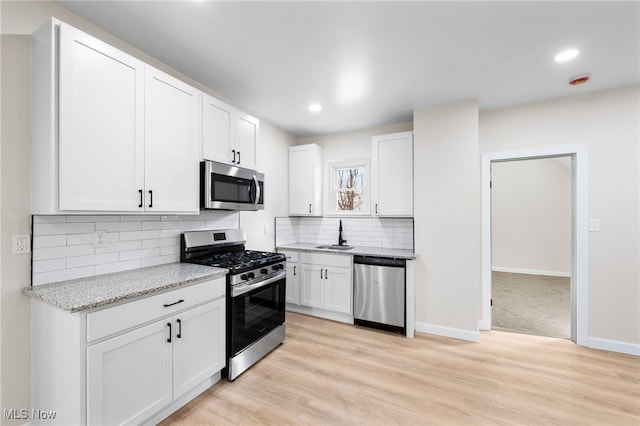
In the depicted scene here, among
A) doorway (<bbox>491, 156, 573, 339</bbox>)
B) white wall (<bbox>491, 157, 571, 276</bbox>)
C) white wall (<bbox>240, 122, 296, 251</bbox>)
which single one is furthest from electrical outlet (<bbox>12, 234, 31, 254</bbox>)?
white wall (<bbox>491, 157, 571, 276</bbox>)

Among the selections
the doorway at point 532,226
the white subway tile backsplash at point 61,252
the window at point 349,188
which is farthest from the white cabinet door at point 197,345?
the doorway at point 532,226

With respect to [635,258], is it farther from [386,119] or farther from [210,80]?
[210,80]

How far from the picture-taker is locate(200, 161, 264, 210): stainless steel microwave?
2.39 meters

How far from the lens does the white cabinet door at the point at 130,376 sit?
1396 millimetres

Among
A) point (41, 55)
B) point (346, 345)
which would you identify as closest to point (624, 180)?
point (346, 345)

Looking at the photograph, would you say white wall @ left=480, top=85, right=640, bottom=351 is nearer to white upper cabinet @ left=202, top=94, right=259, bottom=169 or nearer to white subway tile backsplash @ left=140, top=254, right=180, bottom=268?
white upper cabinet @ left=202, top=94, right=259, bottom=169

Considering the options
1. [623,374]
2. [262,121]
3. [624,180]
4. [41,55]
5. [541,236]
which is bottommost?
[623,374]

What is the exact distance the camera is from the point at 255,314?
248 cm

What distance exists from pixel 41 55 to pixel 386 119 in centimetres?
330

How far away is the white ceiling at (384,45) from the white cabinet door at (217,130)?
0.31 meters

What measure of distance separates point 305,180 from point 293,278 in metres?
1.45

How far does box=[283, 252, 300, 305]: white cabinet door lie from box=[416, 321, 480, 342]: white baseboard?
159 cm

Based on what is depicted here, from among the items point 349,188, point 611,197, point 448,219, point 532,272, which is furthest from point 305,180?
point 532,272

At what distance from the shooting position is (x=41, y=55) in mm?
1559
